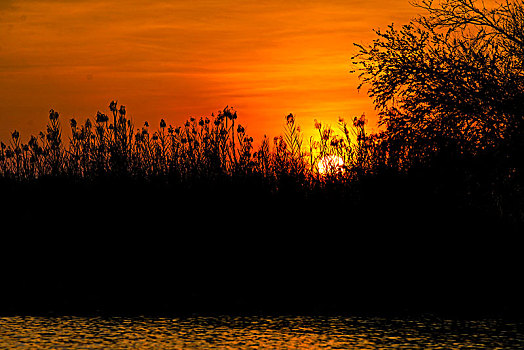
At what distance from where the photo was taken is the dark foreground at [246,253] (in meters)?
10.2

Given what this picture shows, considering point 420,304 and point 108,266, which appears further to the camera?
point 108,266

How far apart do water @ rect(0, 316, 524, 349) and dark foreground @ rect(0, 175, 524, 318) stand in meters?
0.69

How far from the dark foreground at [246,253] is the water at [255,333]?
69 cm

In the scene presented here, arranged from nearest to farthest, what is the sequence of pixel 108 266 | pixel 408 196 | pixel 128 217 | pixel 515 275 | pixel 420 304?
pixel 420 304 → pixel 515 275 → pixel 108 266 → pixel 128 217 → pixel 408 196

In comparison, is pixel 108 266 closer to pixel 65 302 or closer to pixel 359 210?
pixel 65 302

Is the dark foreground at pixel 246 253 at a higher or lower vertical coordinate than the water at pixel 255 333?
higher

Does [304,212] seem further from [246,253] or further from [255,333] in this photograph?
[255,333]

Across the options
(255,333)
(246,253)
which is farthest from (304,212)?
(255,333)

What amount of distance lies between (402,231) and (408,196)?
238 centimetres

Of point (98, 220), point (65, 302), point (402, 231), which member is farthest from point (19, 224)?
point (402, 231)

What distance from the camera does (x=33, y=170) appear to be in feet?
61.2

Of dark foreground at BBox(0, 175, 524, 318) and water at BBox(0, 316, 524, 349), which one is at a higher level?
dark foreground at BBox(0, 175, 524, 318)

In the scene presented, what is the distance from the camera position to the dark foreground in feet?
33.4

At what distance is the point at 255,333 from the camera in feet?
25.1
